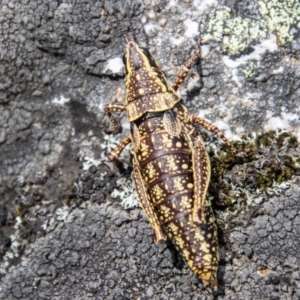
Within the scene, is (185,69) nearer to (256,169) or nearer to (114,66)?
(114,66)

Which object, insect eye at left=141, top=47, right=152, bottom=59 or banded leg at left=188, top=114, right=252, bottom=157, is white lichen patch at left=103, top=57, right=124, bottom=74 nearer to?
insect eye at left=141, top=47, right=152, bottom=59

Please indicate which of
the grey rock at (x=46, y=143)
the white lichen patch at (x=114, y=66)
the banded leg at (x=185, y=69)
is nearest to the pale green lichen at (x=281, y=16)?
the banded leg at (x=185, y=69)

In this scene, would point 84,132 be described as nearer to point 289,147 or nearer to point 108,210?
point 108,210

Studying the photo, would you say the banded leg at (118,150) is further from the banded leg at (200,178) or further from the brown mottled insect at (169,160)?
the banded leg at (200,178)

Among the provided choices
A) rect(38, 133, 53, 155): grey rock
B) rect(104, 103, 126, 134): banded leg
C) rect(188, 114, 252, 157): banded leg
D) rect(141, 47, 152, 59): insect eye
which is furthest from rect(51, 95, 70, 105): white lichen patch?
rect(188, 114, 252, 157): banded leg

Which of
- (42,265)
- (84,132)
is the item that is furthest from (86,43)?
(42,265)

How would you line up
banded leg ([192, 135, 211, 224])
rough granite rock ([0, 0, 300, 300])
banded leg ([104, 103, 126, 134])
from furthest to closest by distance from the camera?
banded leg ([104, 103, 126, 134]) < rough granite rock ([0, 0, 300, 300]) < banded leg ([192, 135, 211, 224])

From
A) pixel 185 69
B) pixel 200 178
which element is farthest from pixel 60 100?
pixel 200 178
